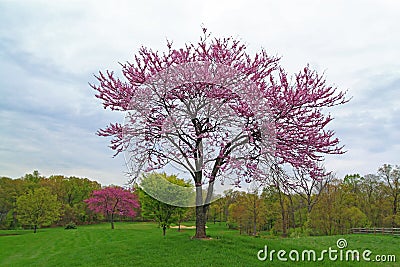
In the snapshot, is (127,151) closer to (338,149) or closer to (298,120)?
Result: (298,120)

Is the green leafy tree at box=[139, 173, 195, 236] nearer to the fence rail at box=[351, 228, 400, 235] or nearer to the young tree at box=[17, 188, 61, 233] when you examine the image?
the fence rail at box=[351, 228, 400, 235]

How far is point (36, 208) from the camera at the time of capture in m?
42.6

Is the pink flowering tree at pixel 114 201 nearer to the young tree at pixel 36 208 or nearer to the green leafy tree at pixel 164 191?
the young tree at pixel 36 208

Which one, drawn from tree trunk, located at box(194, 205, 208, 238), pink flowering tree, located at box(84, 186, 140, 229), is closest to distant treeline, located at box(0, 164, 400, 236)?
pink flowering tree, located at box(84, 186, 140, 229)

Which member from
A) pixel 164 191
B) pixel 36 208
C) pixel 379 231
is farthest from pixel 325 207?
pixel 36 208

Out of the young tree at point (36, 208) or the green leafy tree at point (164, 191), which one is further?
the young tree at point (36, 208)

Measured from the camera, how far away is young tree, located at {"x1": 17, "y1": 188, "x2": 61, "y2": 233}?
1666 inches

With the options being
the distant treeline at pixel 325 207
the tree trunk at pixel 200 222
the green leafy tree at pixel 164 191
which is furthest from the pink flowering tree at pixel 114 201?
the tree trunk at pixel 200 222

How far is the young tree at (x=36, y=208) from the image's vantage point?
42.3 metres

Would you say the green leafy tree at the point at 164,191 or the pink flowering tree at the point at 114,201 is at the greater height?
the green leafy tree at the point at 164,191

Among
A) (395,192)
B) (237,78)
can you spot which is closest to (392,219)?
(395,192)

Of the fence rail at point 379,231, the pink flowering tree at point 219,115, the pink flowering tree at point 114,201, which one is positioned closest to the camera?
the pink flowering tree at point 219,115

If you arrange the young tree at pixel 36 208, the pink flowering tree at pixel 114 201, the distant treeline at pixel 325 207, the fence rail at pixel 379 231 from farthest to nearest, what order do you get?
the young tree at pixel 36 208
the pink flowering tree at pixel 114 201
the distant treeline at pixel 325 207
the fence rail at pixel 379 231

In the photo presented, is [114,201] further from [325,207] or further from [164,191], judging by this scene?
[164,191]
